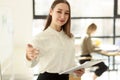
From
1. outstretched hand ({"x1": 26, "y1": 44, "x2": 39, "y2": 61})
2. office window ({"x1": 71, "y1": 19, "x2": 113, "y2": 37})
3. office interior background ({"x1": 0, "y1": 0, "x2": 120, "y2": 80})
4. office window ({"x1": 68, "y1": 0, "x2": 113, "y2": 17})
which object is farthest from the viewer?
office window ({"x1": 71, "y1": 19, "x2": 113, "y2": 37})

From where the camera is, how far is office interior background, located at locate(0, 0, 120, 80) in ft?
14.8

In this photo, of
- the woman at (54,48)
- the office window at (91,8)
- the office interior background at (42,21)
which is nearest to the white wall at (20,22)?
the office interior background at (42,21)

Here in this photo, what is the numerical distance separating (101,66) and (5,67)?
59.2 inches

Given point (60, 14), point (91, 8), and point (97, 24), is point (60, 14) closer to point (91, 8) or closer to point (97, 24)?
point (91, 8)

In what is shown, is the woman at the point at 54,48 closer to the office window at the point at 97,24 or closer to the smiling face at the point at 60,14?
the smiling face at the point at 60,14

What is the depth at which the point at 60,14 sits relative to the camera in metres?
1.85

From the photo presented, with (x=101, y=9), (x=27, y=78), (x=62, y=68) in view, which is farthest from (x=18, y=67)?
(x=62, y=68)

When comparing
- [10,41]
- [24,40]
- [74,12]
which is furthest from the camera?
[74,12]

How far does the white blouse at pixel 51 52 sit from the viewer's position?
71.7 inches

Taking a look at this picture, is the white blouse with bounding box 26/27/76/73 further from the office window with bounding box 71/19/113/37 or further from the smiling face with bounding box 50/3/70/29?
the office window with bounding box 71/19/113/37

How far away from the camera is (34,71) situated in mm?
4863

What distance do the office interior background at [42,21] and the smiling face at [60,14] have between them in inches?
88.1

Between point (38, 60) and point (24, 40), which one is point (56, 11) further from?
point (24, 40)

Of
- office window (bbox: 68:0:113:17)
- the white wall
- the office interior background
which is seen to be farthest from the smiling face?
office window (bbox: 68:0:113:17)
